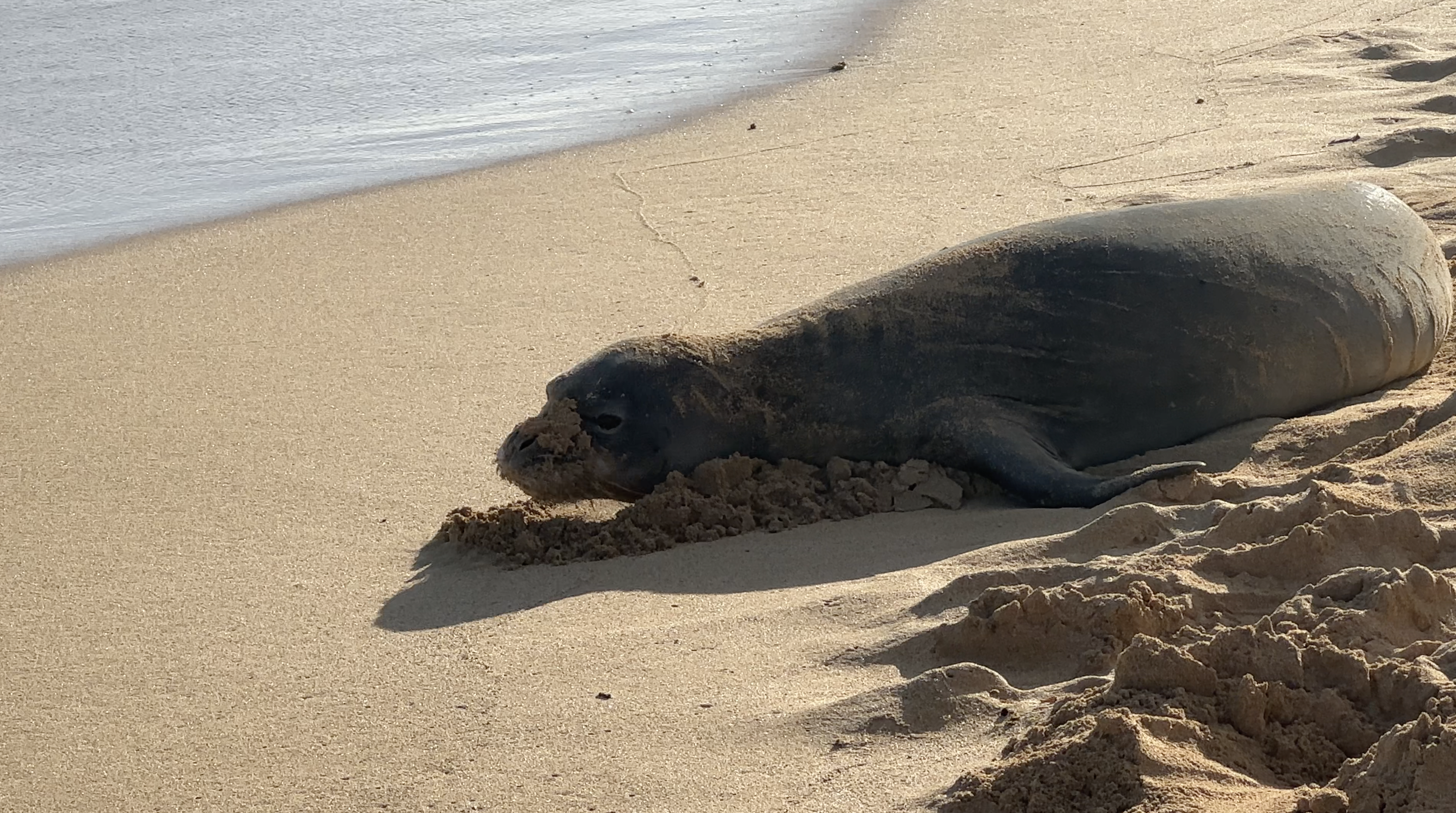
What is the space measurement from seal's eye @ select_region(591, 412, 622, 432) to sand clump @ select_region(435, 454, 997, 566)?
10 centimetres

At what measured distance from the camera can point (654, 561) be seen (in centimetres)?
442

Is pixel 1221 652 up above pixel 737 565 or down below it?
above

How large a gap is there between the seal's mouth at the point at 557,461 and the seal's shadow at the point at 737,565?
1.00ft

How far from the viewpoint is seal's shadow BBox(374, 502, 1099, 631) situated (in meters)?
4.16

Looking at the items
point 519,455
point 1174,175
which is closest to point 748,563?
point 519,455

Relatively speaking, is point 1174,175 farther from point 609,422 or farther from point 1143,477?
point 609,422

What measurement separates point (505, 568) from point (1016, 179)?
3982mm

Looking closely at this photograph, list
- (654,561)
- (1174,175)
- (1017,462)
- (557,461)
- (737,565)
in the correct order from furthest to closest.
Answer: (1174,175)
(557,461)
(1017,462)
(654,561)
(737,565)

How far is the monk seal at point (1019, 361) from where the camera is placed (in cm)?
479

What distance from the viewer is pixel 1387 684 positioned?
268 cm

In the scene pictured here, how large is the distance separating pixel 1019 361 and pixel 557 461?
141 cm

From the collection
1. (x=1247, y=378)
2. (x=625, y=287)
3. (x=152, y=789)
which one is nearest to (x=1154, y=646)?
(x=152, y=789)

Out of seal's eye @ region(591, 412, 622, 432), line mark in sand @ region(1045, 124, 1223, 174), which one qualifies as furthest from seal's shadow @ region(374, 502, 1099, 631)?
line mark in sand @ region(1045, 124, 1223, 174)

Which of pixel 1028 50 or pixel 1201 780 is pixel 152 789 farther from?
pixel 1028 50
